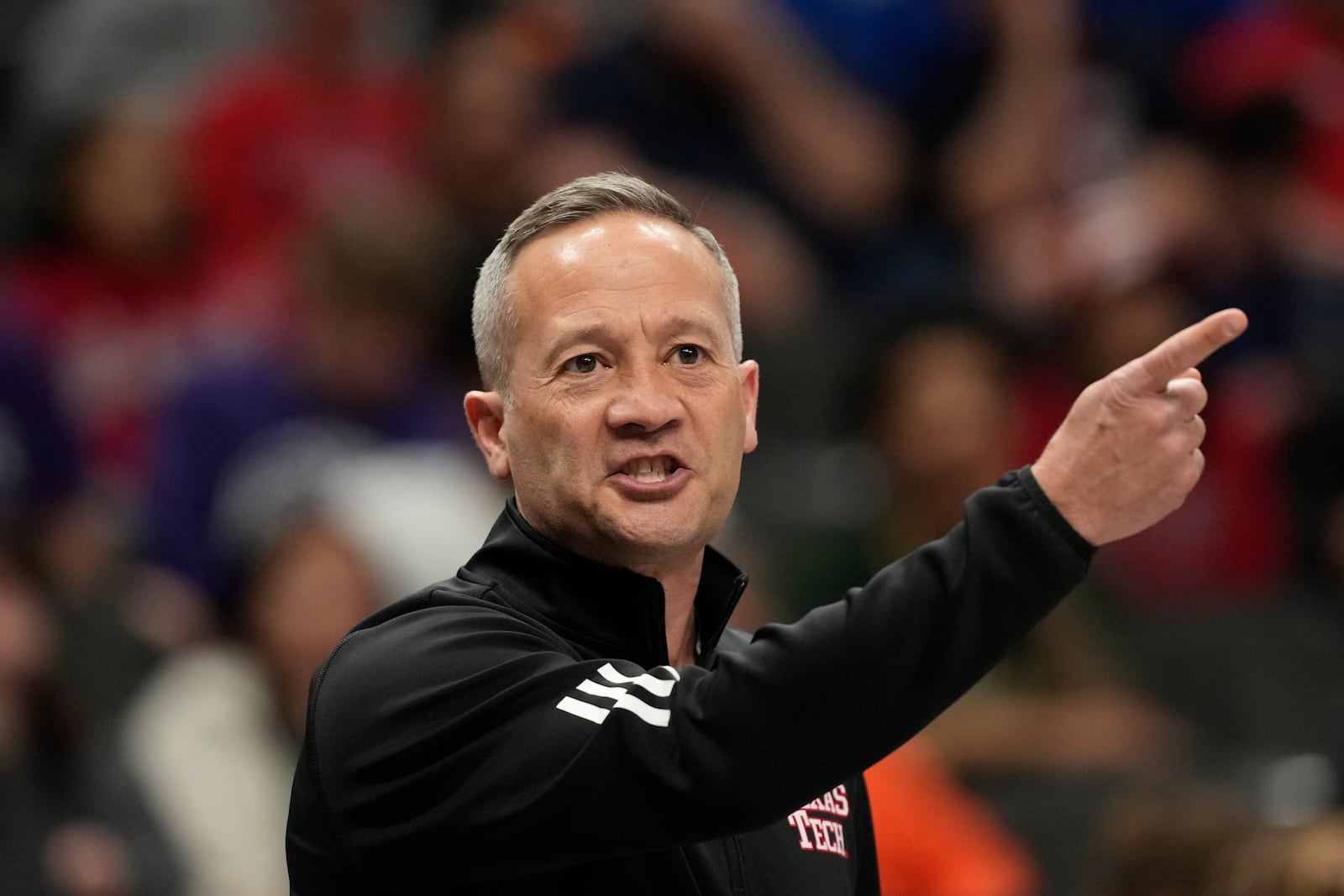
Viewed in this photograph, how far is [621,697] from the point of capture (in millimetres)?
2066

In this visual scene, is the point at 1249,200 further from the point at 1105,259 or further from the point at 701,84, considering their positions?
the point at 701,84

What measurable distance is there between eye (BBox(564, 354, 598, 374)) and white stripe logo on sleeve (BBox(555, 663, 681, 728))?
385mm

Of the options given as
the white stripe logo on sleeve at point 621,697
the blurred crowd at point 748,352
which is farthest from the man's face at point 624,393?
the blurred crowd at point 748,352

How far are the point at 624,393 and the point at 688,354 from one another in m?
0.11

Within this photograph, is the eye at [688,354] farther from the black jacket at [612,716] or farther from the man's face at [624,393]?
the black jacket at [612,716]

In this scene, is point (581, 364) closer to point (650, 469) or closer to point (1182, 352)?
point (650, 469)

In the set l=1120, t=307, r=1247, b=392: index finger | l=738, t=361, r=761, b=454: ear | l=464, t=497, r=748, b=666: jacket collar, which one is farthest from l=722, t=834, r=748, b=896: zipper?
l=1120, t=307, r=1247, b=392: index finger

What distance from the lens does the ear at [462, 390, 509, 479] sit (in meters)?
2.51

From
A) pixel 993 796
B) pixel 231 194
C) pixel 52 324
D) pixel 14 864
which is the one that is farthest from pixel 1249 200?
pixel 14 864

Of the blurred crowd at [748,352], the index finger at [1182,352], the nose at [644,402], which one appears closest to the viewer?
the index finger at [1182,352]

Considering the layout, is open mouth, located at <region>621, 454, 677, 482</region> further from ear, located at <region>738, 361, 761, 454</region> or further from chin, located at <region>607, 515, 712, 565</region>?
ear, located at <region>738, 361, 761, 454</region>

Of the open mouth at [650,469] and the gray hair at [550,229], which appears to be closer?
the open mouth at [650,469]

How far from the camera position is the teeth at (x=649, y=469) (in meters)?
2.32

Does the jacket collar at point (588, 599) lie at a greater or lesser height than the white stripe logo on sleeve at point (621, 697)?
greater
